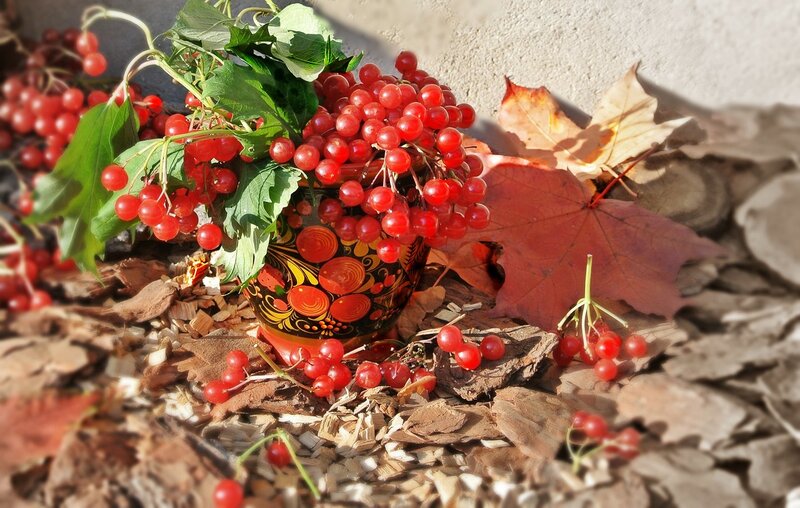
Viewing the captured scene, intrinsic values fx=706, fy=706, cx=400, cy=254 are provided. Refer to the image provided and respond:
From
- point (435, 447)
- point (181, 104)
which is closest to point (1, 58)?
point (181, 104)

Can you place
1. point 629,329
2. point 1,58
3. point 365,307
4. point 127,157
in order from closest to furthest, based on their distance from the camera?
point 1,58, point 127,157, point 629,329, point 365,307

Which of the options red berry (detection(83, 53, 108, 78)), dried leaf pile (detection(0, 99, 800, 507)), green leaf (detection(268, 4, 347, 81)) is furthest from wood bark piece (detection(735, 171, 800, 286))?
red berry (detection(83, 53, 108, 78))

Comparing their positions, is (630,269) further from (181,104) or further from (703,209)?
(181,104)

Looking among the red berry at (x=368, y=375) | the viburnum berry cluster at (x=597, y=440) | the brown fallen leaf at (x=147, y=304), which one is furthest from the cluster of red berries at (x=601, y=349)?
the brown fallen leaf at (x=147, y=304)

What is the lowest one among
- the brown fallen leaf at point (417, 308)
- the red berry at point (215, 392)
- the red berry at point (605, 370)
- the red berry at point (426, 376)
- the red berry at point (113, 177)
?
the red berry at point (215, 392)

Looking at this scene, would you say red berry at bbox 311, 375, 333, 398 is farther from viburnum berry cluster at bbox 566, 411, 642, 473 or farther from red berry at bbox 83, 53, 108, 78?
red berry at bbox 83, 53, 108, 78

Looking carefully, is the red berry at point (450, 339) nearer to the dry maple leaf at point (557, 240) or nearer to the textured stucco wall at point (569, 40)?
the dry maple leaf at point (557, 240)
